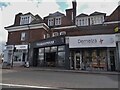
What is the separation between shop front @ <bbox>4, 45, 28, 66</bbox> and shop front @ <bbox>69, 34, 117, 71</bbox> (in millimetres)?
10073

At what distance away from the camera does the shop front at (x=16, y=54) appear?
28.1 m

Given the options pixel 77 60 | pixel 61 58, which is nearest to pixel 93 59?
pixel 77 60

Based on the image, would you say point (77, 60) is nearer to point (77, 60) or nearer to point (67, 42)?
Answer: point (77, 60)

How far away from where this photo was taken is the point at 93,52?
21.3 metres

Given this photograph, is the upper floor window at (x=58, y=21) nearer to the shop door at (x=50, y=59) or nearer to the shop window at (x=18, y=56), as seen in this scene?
the shop window at (x=18, y=56)

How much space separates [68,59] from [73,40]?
267 cm

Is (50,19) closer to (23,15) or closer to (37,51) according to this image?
(23,15)

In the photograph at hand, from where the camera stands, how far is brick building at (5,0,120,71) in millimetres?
20172

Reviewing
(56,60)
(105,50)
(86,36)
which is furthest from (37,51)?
(105,50)

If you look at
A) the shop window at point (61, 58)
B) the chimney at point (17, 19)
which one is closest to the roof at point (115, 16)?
the shop window at point (61, 58)

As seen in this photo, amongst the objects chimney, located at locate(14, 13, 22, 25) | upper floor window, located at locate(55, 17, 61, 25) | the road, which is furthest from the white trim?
the road

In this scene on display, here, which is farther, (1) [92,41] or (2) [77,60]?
(2) [77,60]

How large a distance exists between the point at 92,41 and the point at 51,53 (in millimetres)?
6962

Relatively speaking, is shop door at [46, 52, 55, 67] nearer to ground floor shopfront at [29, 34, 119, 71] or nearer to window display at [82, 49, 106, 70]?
ground floor shopfront at [29, 34, 119, 71]
